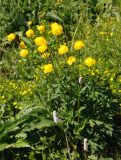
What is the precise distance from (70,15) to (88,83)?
2.46 m

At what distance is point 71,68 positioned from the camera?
4289mm

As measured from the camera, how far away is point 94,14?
21.9ft

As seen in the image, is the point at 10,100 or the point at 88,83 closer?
the point at 88,83

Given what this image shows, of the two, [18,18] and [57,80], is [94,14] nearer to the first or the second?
[18,18]

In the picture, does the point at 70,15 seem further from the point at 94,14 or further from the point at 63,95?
the point at 63,95

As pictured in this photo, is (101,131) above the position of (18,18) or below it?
below

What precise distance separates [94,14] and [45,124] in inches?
118

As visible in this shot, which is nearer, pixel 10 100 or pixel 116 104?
pixel 116 104

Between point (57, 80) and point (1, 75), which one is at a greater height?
point (57, 80)

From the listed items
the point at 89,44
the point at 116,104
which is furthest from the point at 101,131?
the point at 89,44

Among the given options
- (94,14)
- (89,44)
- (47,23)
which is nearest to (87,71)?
(89,44)

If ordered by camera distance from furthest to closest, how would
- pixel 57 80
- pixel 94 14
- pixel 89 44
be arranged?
pixel 94 14 < pixel 89 44 < pixel 57 80

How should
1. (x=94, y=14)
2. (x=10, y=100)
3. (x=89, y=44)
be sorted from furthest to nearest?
(x=94, y=14), (x=89, y=44), (x=10, y=100)

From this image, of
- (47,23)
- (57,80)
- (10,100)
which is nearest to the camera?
(57,80)
